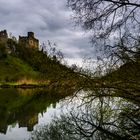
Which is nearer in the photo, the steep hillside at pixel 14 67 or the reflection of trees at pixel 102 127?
the reflection of trees at pixel 102 127

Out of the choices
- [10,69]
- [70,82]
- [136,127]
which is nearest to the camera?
[70,82]

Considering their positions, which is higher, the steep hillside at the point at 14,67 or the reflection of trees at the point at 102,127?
the steep hillside at the point at 14,67

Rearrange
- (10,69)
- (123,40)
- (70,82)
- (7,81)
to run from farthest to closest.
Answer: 1. (10,69)
2. (7,81)
3. (70,82)
4. (123,40)

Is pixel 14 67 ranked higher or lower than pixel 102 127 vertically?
higher

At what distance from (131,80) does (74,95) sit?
2.34 m

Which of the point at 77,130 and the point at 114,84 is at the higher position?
the point at 114,84

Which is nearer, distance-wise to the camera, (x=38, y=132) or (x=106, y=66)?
(x=106, y=66)

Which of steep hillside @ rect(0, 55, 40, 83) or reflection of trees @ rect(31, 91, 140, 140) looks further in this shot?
steep hillside @ rect(0, 55, 40, 83)

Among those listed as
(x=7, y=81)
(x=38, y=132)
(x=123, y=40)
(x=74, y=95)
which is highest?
(x=7, y=81)

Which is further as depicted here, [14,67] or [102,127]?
[14,67]

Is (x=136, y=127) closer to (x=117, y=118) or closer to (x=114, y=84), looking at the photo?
(x=117, y=118)

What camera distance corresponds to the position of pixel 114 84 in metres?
17.1

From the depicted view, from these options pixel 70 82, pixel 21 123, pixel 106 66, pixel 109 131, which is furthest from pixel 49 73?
pixel 21 123

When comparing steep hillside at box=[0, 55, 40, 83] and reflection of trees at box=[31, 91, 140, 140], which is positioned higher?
steep hillside at box=[0, 55, 40, 83]
